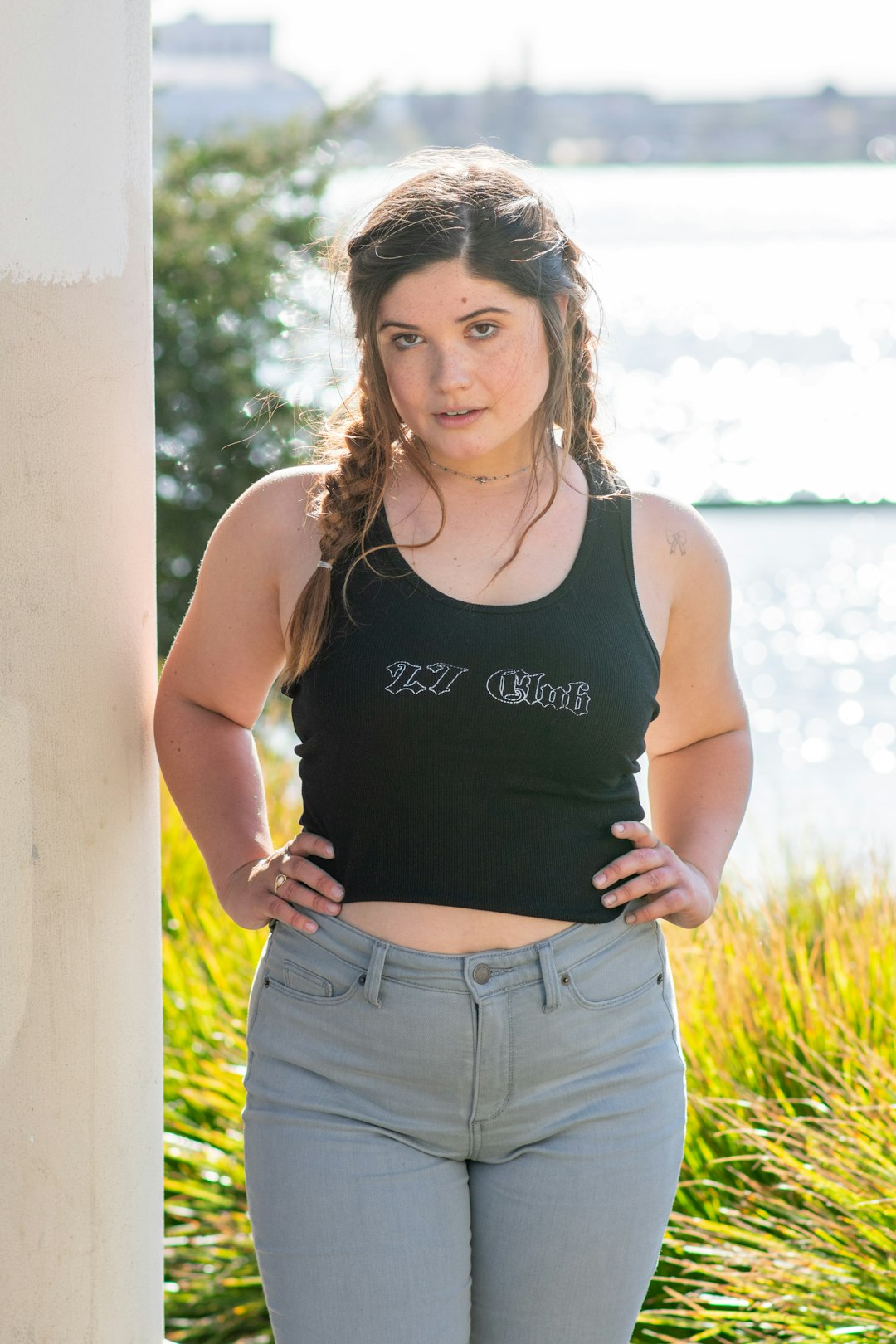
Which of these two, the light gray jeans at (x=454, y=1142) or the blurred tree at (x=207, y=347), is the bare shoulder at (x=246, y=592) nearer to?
the light gray jeans at (x=454, y=1142)

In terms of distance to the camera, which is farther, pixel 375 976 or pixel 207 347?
pixel 207 347

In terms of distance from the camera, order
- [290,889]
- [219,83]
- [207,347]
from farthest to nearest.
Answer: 1. [219,83]
2. [207,347]
3. [290,889]

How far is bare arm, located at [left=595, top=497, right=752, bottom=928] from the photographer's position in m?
2.00

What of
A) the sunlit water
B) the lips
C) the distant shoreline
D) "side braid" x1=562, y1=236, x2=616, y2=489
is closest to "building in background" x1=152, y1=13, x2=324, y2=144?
the sunlit water

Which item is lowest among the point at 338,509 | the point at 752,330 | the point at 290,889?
the point at 290,889

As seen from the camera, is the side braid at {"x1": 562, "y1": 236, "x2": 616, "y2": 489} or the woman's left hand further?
the side braid at {"x1": 562, "y1": 236, "x2": 616, "y2": 489}

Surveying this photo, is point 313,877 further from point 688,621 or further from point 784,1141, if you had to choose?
point 784,1141

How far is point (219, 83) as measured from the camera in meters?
14.7

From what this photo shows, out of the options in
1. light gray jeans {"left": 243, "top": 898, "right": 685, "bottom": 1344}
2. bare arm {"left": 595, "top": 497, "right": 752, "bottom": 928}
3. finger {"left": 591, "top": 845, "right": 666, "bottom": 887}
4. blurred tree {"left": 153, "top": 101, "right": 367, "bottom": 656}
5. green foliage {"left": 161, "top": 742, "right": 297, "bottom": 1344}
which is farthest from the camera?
blurred tree {"left": 153, "top": 101, "right": 367, "bottom": 656}

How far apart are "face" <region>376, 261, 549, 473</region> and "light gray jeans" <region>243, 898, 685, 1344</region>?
2.24 feet

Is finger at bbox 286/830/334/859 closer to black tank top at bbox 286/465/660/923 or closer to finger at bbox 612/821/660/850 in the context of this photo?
black tank top at bbox 286/465/660/923

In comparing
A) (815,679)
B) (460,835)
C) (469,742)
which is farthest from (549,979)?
(815,679)

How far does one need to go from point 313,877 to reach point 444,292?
0.79m

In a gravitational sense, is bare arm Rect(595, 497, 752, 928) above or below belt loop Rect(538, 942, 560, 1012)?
above
